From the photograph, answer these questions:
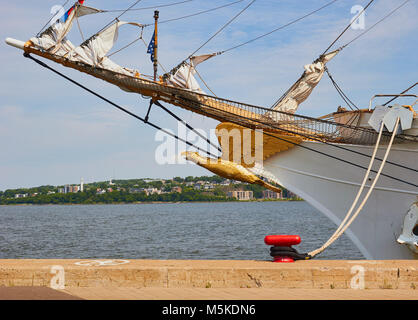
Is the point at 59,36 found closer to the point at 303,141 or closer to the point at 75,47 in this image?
→ the point at 75,47

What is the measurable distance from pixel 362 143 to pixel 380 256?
8.30ft

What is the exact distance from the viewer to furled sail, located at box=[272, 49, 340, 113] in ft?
45.6

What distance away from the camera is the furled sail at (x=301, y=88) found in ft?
45.6

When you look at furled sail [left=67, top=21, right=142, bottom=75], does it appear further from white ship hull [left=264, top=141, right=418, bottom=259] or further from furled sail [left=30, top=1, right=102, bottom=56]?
white ship hull [left=264, top=141, right=418, bottom=259]

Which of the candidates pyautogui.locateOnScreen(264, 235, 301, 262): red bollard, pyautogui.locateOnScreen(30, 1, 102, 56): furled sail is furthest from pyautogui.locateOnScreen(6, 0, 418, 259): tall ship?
pyautogui.locateOnScreen(264, 235, 301, 262): red bollard

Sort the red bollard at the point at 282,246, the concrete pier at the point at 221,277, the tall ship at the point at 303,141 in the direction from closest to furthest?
the concrete pier at the point at 221,277 → the red bollard at the point at 282,246 → the tall ship at the point at 303,141

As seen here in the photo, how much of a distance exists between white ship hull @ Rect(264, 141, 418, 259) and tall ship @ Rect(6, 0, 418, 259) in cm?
2

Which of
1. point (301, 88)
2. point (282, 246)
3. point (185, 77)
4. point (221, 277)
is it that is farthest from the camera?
point (301, 88)

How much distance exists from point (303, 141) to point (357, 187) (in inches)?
62.7

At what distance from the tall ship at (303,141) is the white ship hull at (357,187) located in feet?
0.07

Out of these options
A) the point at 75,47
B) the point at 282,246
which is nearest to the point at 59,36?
the point at 75,47

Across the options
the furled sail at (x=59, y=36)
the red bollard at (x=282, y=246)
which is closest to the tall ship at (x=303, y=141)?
→ the furled sail at (x=59, y=36)

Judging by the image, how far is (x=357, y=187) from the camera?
13078 millimetres

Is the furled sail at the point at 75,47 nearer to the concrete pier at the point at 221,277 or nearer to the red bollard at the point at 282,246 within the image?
the red bollard at the point at 282,246
